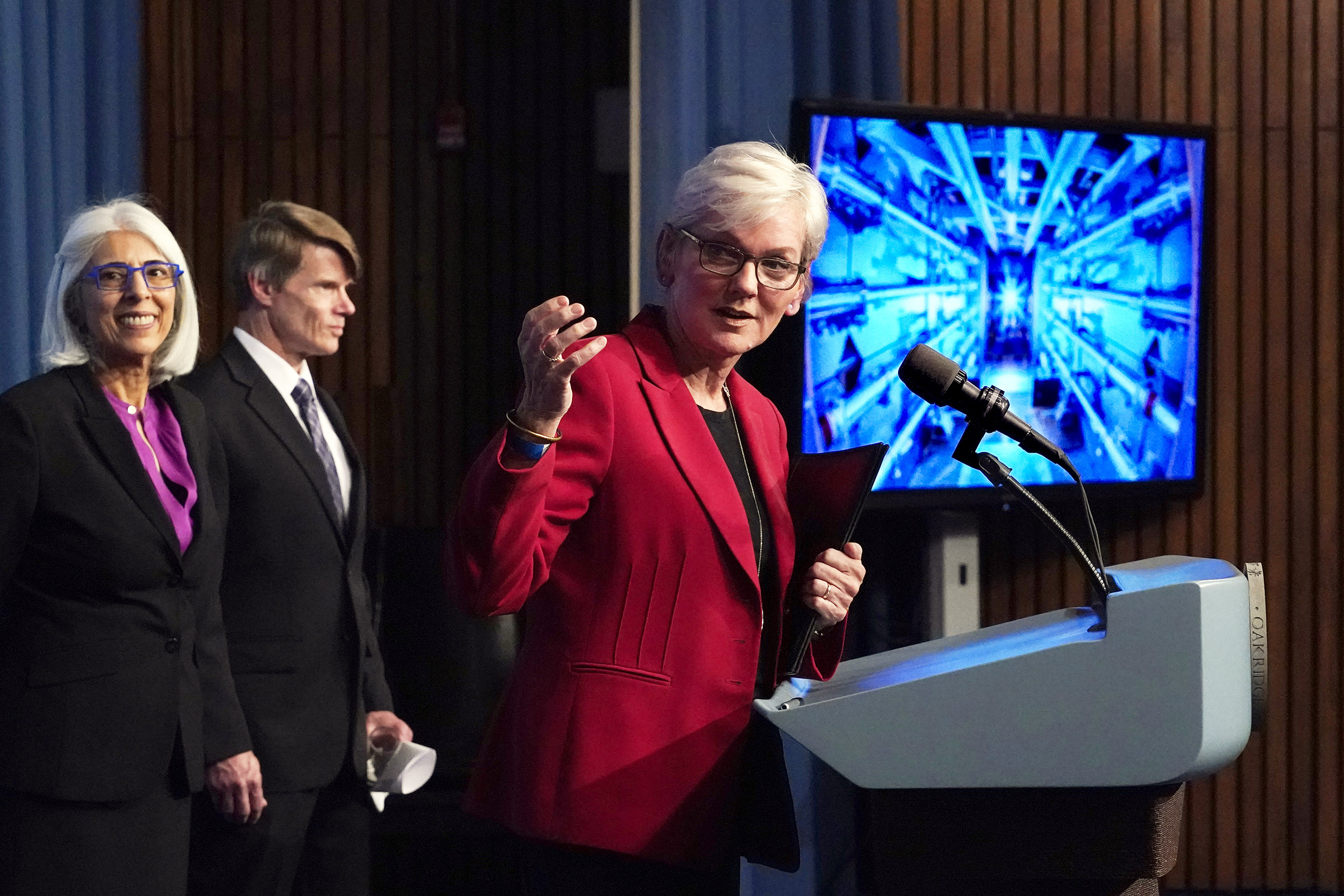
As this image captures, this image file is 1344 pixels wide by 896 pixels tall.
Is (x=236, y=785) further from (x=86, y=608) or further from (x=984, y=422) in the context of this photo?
(x=984, y=422)

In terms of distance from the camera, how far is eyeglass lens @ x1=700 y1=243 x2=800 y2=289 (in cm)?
154

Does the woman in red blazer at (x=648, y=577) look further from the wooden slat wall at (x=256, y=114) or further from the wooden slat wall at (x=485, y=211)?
the wooden slat wall at (x=256, y=114)

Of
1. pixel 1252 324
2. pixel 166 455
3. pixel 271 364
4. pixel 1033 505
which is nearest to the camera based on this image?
pixel 1033 505

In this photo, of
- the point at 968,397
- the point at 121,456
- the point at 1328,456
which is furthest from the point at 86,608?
the point at 1328,456

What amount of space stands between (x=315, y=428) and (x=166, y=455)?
0.51 m

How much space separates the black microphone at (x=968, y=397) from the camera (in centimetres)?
123

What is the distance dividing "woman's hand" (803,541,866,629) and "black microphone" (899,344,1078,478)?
29cm

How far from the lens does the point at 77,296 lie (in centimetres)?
215

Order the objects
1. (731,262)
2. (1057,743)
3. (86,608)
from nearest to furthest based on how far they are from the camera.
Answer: (1057,743) < (731,262) < (86,608)

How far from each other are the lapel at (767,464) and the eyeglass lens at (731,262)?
0.20m

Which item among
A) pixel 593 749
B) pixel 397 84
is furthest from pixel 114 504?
pixel 397 84

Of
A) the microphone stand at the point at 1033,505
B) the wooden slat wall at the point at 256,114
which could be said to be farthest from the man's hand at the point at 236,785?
the wooden slat wall at the point at 256,114

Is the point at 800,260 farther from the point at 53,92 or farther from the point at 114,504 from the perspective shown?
the point at 53,92

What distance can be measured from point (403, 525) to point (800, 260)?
8.32ft
